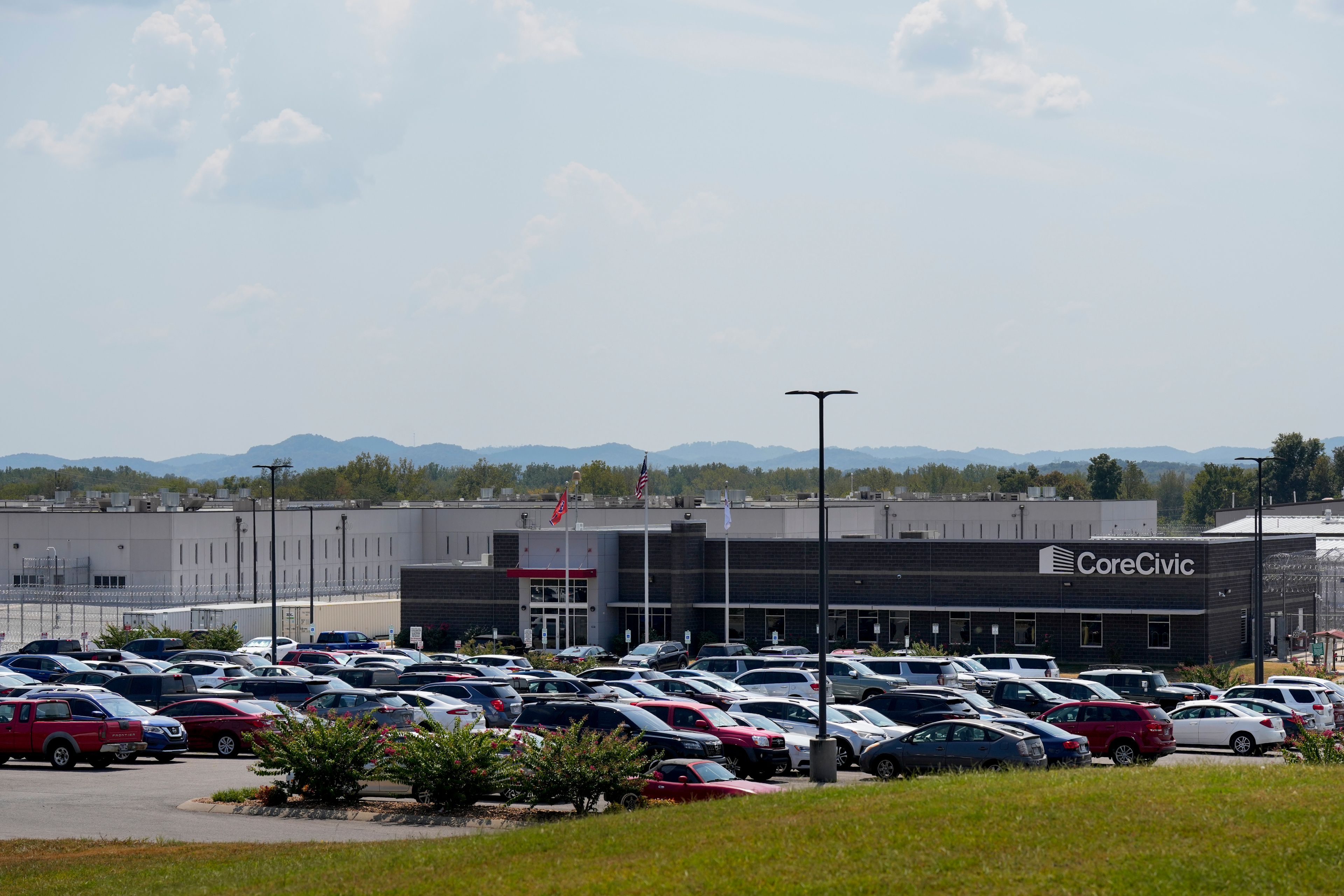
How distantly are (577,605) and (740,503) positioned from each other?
103ft

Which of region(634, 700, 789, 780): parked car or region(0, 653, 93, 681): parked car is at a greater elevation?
region(634, 700, 789, 780): parked car

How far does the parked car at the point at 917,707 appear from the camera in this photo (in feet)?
121

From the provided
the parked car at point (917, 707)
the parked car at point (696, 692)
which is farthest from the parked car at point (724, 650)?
the parked car at point (917, 707)

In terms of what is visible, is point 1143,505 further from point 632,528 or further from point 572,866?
point 572,866

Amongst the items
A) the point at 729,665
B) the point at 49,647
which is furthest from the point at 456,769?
the point at 49,647

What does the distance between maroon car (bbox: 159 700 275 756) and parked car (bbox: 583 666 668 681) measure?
12.0 meters

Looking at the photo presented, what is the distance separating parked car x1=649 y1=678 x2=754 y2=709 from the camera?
3903 cm

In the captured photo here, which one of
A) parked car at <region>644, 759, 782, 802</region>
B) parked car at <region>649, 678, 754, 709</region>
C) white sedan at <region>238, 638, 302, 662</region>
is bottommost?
white sedan at <region>238, 638, 302, 662</region>

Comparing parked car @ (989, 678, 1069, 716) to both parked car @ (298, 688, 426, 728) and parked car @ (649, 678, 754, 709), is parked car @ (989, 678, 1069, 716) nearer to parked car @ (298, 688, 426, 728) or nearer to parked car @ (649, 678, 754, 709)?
parked car @ (649, 678, 754, 709)

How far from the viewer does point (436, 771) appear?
2598 centimetres

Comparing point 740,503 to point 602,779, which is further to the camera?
point 740,503

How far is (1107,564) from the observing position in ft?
220

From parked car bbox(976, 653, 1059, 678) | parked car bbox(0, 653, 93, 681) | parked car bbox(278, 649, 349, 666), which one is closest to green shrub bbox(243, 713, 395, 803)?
parked car bbox(0, 653, 93, 681)

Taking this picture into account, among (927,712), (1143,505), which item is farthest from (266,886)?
(1143,505)
